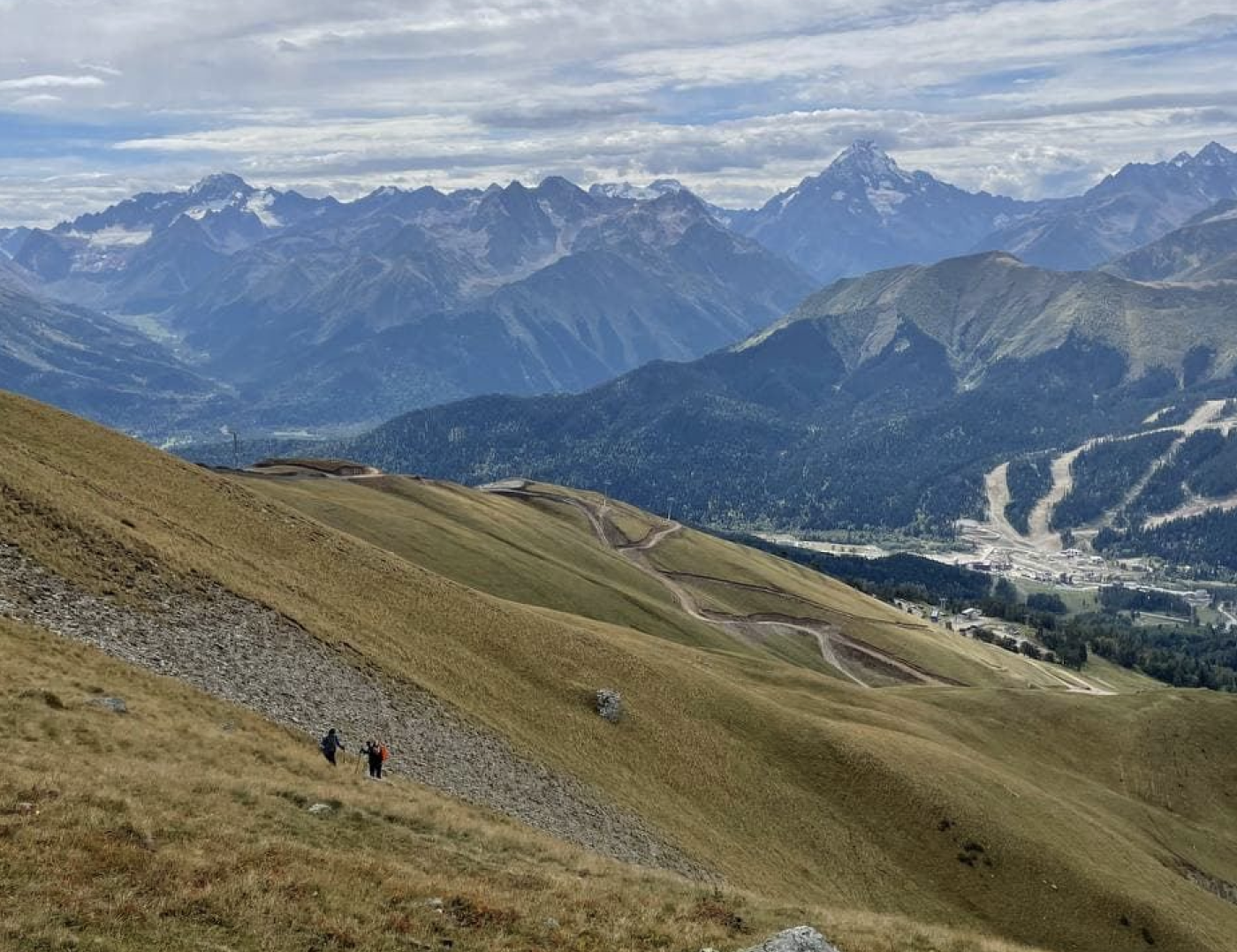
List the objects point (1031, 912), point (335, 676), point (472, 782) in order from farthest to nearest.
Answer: point (1031, 912) → point (335, 676) → point (472, 782)

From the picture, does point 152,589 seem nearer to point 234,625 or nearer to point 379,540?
point 234,625

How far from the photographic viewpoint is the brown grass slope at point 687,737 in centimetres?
6138

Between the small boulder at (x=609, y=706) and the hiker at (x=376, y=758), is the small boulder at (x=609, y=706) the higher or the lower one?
the lower one

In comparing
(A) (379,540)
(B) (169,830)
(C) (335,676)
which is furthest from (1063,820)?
(A) (379,540)

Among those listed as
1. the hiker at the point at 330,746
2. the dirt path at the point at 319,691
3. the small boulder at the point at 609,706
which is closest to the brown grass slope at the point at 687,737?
the small boulder at the point at 609,706

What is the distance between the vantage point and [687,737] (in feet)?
244

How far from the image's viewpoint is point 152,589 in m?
56.0

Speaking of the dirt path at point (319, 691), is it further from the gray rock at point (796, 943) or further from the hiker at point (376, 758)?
the gray rock at point (796, 943)

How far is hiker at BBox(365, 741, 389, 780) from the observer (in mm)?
47250

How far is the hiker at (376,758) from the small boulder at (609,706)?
2560cm

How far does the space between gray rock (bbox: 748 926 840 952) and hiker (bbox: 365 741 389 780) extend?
72.8 ft

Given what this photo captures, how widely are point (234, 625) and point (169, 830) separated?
86.9 ft

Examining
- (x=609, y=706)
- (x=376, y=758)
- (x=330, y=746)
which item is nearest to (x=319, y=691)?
(x=330, y=746)

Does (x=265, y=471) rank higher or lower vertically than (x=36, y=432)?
lower
